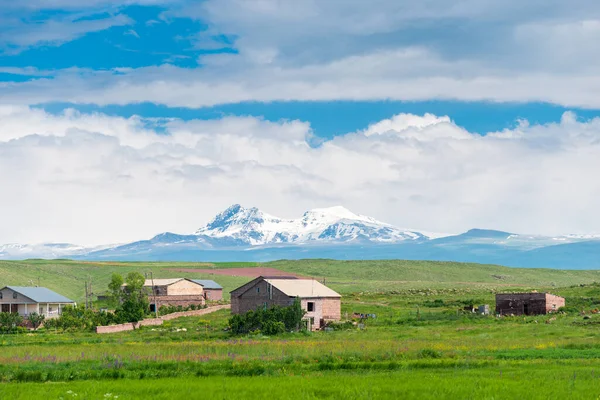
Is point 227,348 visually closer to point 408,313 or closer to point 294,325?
point 294,325

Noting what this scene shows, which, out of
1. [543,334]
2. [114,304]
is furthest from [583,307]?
[114,304]

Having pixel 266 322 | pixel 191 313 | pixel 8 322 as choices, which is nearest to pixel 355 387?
pixel 266 322

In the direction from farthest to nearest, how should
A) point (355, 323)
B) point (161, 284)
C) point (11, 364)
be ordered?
point (161, 284)
point (355, 323)
point (11, 364)

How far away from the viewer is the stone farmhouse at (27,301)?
115562 millimetres

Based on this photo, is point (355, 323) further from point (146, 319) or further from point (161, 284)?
Result: point (161, 284)

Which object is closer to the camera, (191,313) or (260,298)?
(260,298)

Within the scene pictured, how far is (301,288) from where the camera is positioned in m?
92.8

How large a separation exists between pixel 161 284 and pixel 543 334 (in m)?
83.2

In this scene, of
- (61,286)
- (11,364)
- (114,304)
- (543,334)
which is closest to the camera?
(11,364)

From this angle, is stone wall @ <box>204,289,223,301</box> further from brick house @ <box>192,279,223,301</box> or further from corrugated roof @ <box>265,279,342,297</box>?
corrugated roof @ <box>265,279,342,297</box>

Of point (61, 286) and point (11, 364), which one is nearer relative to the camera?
point (11, 364)

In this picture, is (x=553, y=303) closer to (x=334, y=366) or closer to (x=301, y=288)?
(x=301, y=288)

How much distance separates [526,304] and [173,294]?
204ft

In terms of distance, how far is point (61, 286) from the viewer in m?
169
